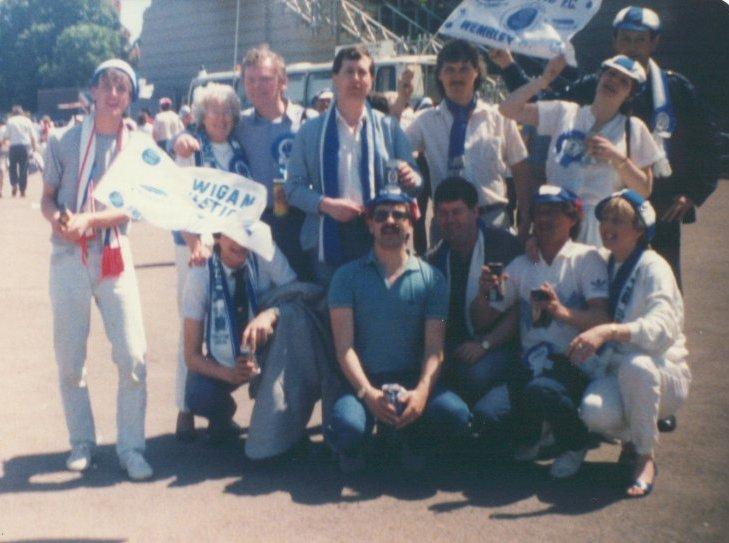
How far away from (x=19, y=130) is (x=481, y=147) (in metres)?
18.2

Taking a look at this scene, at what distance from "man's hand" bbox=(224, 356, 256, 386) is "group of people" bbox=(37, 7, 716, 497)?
0.01m

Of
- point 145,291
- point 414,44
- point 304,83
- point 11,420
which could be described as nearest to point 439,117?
point 11,420

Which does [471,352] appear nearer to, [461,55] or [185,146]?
[461,55]

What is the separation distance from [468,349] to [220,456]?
4.77 ft

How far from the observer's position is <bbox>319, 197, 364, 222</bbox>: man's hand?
16.5 ft

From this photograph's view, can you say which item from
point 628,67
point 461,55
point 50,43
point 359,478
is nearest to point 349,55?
point 461,55

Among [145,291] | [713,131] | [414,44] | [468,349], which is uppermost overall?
[414,44]

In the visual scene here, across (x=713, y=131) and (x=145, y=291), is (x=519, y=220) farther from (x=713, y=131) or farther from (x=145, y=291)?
(x=145, y=291)

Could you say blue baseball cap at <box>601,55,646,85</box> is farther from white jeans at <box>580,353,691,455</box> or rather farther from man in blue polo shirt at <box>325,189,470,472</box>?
white jeans at <box>580,353,691,455</box>

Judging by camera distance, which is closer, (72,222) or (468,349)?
(72,222)

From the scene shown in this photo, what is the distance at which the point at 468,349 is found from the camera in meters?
5.07

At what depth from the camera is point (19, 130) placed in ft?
70.7

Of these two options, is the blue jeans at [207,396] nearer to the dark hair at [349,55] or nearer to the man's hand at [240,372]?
the man's hand at [240,372]

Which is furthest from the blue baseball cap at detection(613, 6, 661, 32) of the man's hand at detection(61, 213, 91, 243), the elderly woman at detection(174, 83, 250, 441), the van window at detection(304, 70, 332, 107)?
the van window at detection(304, 70, 332, 107)
